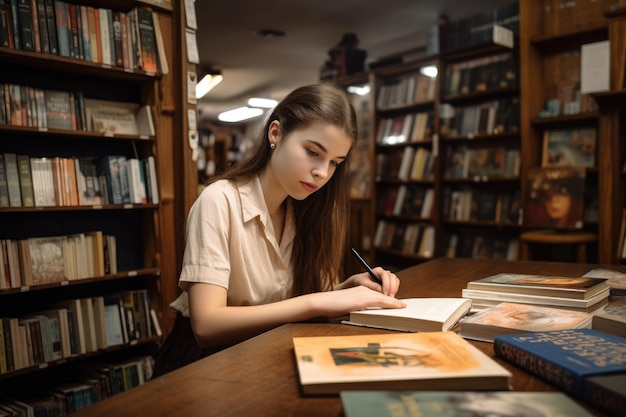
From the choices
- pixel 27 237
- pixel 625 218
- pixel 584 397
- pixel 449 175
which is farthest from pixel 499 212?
pixel 584 397

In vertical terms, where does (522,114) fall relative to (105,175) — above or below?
above

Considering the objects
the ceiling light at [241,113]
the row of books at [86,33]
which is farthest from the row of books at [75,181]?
the ceiling light at [241,113]

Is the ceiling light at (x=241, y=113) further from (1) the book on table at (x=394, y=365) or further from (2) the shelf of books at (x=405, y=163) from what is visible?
(1) the book on table at (x=394, y=365)

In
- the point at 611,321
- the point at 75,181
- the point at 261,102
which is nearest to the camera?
the point at 611,321

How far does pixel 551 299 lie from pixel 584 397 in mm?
454

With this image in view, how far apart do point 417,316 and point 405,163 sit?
13.1 ft

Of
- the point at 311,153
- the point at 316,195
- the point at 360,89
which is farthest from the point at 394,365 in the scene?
the point at 360,89

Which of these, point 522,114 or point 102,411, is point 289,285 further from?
point 522,114

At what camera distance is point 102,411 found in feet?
2.04

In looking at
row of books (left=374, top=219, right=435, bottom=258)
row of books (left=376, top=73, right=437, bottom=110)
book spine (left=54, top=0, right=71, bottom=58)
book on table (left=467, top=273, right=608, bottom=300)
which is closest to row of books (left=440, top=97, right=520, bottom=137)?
row of books (left=376, top=73, right=437, bottom=110)

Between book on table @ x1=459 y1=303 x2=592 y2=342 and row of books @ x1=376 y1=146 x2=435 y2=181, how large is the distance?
3683mm

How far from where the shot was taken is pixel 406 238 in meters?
4.88

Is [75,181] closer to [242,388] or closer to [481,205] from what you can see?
[242,388]

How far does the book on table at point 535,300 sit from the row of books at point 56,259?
191cm
